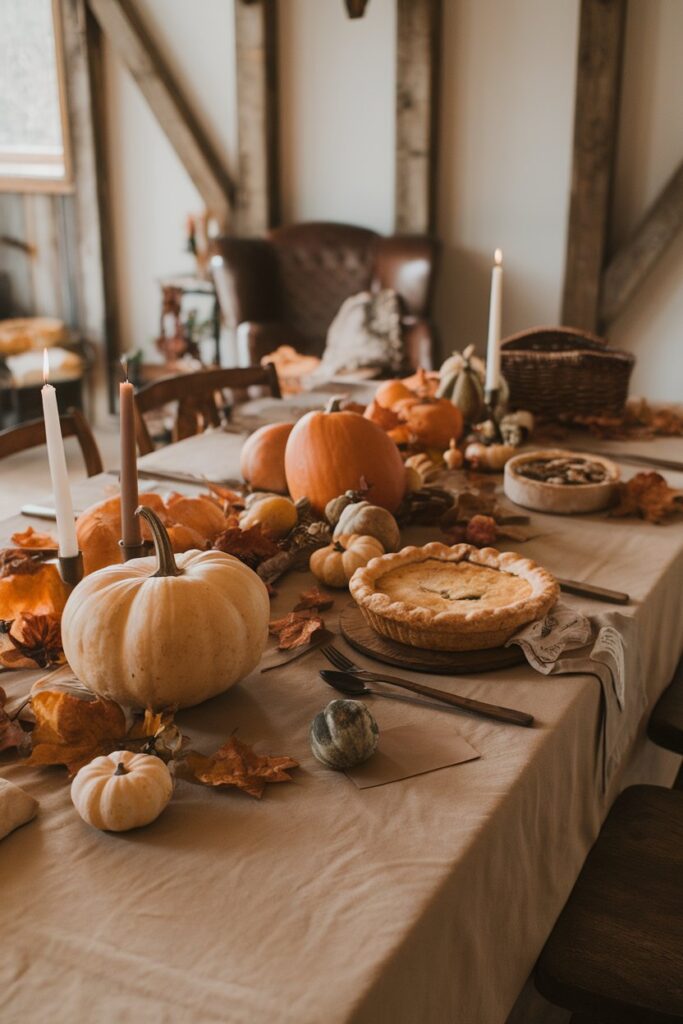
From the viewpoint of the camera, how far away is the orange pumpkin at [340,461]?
1.55 m

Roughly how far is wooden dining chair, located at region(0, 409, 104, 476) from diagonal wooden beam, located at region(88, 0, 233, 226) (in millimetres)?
3554

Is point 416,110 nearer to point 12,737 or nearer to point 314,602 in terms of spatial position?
point 314,602

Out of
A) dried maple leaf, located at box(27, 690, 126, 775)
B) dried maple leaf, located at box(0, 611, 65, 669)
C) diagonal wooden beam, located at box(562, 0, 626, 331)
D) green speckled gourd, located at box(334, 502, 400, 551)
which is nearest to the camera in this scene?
dried maple leaf, located at box(27, 690, 126, 775)

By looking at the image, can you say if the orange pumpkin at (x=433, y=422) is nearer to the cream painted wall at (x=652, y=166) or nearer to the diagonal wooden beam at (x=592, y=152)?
the diagonal wooden beam at (x=592, y=152)

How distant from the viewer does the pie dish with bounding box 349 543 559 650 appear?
1.10 meters

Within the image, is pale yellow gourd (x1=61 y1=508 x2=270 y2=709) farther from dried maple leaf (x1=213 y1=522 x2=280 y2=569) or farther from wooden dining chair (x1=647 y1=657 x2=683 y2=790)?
wooden dining chair (x1=647 y1=657 x2=683 y2=790)

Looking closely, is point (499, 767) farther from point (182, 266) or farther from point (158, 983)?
point (182, 266)

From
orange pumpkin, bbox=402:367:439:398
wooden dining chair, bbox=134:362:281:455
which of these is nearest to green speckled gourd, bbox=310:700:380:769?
orange pumpkin, bbox=402:367:439:398

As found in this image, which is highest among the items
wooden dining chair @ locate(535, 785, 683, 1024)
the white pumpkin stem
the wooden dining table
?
the white pumpkin stem

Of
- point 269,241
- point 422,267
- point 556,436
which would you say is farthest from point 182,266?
point 556,436

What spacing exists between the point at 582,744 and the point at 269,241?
4.32 metres

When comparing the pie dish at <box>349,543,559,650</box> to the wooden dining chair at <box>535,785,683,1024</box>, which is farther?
the pie dish at <box>349,543,559,650</box>

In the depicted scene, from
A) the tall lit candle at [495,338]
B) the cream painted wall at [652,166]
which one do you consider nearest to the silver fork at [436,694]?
the tall lit candle at [495,338]

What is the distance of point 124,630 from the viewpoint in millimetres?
962
